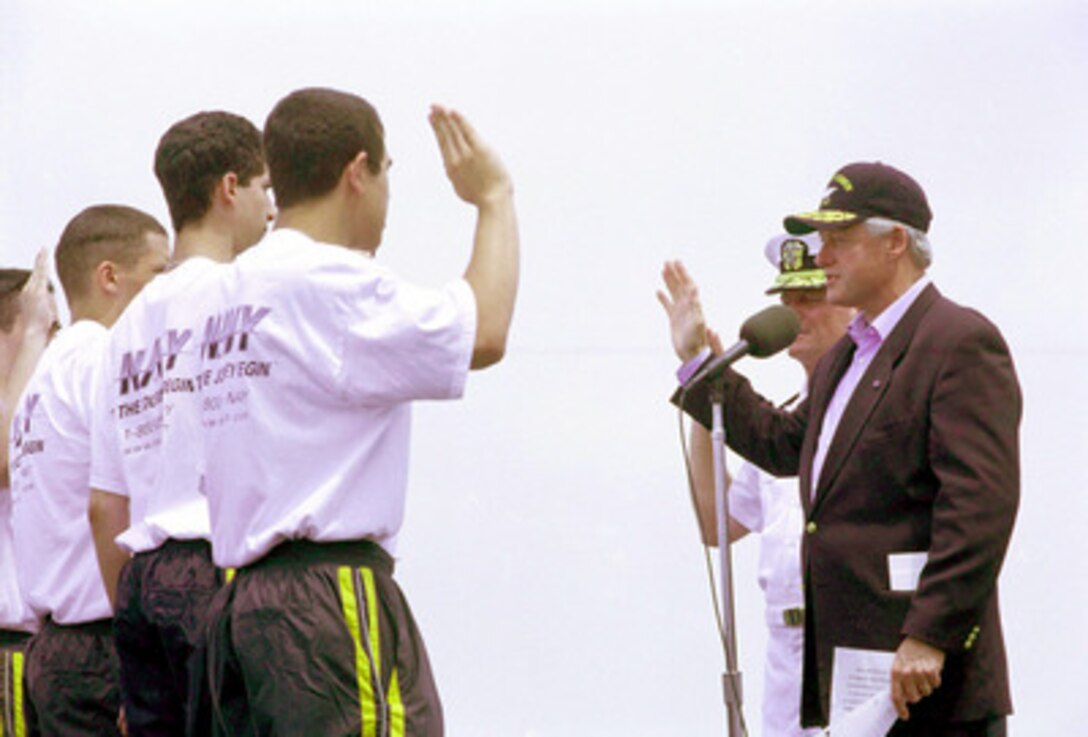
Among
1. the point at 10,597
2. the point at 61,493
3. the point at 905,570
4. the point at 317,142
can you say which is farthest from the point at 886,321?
the point at 10,597

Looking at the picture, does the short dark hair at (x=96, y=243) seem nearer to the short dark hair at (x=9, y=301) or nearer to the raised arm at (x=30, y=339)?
the raised arm at (x=30, y=339)

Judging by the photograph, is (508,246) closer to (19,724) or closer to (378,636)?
(378,636)

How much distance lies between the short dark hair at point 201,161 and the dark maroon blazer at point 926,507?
105cm

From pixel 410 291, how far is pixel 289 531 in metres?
0.33

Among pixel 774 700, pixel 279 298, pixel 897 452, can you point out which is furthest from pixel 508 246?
pixel 774 700

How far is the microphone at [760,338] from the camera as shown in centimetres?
297

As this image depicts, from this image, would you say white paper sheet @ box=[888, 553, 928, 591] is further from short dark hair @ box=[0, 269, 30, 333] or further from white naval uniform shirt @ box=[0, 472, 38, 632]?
short dark hair @ box=[0, 269, 30, 333]

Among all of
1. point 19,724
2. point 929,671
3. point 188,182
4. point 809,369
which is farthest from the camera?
point 809,369


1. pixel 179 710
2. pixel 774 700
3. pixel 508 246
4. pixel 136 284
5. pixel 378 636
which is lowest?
pixel 774 700

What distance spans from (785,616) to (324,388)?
5.77 ft

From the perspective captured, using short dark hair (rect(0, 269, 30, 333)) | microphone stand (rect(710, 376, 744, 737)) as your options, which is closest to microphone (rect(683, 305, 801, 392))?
microphone stand (rect(710, 376, 744, 737))

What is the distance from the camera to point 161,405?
2650mm

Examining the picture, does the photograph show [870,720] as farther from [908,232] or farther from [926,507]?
[908,232]

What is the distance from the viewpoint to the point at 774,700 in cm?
380
